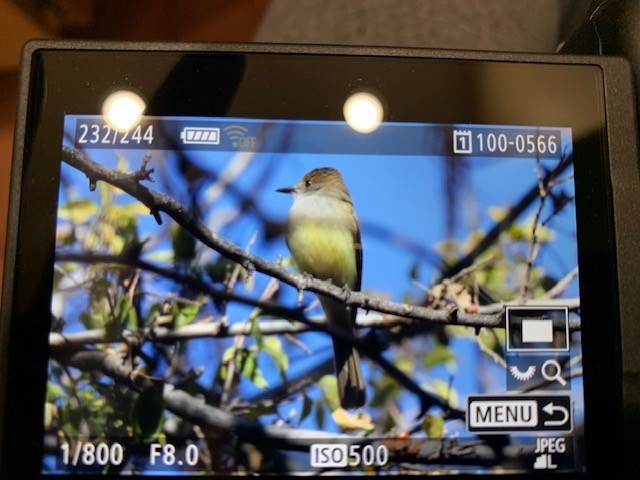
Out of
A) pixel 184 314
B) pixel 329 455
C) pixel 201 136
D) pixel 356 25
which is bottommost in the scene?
pixel 329 455

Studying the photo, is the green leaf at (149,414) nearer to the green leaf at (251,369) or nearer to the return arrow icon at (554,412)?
the green leaf at (251,369)

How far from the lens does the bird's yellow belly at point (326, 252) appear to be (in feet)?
1.72

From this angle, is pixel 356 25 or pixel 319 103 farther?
pixel 356 25

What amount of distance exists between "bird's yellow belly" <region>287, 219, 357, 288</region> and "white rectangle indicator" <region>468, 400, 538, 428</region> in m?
0.13

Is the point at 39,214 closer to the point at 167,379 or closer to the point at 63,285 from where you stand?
the point at 63,285

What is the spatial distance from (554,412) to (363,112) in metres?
0.27

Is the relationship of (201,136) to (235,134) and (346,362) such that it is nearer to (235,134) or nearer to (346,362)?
(235,134)

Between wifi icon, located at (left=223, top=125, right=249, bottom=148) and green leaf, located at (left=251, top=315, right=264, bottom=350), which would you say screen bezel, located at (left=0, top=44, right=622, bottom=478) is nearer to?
wifi icon, located at (left=223, top=125, right=249, bottom=148)

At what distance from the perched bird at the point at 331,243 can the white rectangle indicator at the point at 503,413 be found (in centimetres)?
9

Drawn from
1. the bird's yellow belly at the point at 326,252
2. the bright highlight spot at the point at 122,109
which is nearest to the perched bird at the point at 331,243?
the bird's yellow belly at the point at 326,252

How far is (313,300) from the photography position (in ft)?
1.73

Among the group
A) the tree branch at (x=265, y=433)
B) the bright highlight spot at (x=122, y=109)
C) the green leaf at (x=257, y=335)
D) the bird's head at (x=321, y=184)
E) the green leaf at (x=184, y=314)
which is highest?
the bright highlight spot at (x=122, y=109)

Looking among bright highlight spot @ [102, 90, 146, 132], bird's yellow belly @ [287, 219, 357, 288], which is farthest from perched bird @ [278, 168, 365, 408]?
bright highlight spot @ [102, 90, 146, 132]

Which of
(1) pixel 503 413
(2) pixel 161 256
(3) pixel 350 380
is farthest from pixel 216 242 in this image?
(1) pixel 503 413
